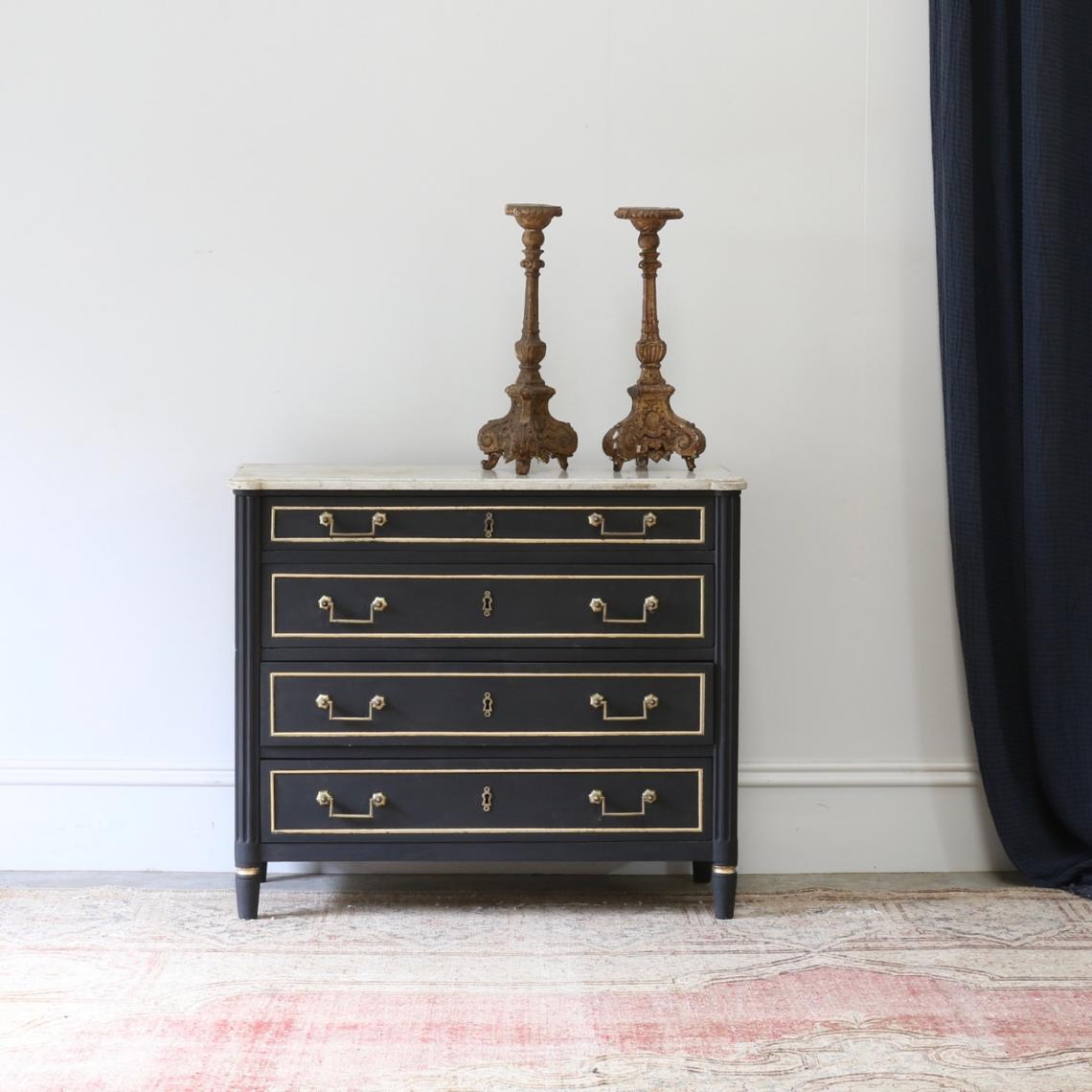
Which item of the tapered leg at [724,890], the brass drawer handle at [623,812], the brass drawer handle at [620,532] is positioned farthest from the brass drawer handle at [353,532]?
the tapered leg at [724,890]

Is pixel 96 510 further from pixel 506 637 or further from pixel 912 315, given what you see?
pixel 912 315

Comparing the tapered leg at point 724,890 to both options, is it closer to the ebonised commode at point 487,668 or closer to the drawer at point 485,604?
the ebonised commode at point 487,668

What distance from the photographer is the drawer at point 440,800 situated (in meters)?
2.71

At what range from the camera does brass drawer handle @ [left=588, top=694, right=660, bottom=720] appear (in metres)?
2.70

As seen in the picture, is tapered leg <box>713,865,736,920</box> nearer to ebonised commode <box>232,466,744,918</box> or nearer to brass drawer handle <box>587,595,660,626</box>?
ebonised commode <box>232,466,744,918</box>

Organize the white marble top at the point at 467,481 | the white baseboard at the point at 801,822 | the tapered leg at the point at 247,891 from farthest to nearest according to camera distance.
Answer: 1. the white baseboard at the point at 801,822
2. the tapered leg at the point at 247,891
3. the white marble top at the point at 467,481

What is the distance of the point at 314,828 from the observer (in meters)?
2.71

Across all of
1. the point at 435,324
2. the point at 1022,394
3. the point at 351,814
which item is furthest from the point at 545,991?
the point at 1022,394

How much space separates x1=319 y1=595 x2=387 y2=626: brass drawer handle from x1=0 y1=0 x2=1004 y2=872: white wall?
0.54m

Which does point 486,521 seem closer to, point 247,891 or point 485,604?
point 485,604

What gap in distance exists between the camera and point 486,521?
2670mm

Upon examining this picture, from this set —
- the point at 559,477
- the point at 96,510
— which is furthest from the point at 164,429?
the point at 559,477

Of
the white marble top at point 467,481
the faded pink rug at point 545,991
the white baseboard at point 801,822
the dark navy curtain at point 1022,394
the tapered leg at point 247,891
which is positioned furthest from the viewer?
the white baseboard at point 801,822

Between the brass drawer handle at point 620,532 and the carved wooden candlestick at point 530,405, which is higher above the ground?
the carved wooden candlestick at point 530,405
